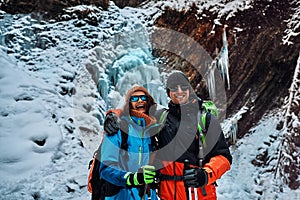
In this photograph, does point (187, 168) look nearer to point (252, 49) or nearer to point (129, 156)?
point (129, 156)

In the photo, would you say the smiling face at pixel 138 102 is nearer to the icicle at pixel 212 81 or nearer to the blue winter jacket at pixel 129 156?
the blue winter jacket at pixel 129 156

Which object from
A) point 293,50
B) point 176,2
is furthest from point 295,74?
point 176,2

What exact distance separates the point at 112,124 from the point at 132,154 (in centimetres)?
38

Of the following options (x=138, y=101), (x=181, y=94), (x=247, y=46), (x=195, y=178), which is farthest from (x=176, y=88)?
(x=247, y=46)

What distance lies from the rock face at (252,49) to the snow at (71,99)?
0.37 m

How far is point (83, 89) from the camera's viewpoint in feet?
31.0

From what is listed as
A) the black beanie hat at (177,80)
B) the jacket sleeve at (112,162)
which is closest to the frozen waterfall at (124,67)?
the black beanie hat at (177,80)

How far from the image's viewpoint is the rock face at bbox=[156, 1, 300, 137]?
422 inches

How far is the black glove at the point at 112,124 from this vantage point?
3.21m

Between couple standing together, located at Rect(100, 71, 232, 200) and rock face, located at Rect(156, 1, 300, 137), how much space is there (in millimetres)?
7605

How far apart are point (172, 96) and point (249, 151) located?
742cm

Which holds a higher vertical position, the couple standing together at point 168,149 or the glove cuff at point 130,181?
the couple standing together at point 168,149

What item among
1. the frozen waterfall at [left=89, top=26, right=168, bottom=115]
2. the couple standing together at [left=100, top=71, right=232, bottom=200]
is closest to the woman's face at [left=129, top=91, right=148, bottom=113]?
the couple standing together at [left=100, top=71, right=232, bottom=200]

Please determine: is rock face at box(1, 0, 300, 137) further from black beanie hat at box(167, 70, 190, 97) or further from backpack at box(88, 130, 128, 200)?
backpack at box(88, 130, 128, 200)
